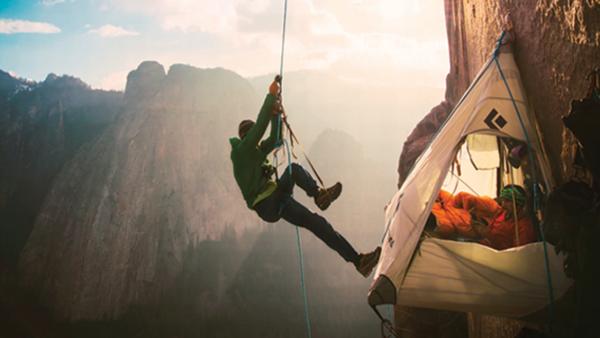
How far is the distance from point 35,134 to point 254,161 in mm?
41594

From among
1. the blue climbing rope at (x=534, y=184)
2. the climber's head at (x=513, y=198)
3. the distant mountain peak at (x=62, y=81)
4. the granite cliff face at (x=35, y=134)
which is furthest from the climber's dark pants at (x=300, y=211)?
the distant mountain peak at (x=62, y=81)

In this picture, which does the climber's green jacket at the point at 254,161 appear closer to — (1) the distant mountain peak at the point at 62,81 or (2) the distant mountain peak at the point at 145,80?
(2) the distant mountain peak at the point at 145,80

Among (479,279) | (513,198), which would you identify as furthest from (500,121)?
(479,279)

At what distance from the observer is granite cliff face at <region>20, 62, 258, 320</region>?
103 feet

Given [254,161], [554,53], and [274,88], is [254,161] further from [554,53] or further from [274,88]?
[554,53]

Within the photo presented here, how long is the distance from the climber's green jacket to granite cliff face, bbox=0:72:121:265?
3782cm

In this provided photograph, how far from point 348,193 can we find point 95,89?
3392 centimetres

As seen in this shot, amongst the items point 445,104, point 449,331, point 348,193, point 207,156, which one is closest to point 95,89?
point 207,156

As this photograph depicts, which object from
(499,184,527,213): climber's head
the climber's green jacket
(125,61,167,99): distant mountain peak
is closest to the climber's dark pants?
the climber's green jacket

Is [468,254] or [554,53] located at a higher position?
[554,53]

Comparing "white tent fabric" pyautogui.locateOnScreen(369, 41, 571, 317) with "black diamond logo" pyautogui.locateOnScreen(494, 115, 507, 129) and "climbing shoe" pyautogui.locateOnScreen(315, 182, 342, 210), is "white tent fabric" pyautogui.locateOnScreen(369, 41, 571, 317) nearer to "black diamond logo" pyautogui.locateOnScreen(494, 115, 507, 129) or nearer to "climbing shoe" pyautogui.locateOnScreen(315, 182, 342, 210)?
"black diamond logo" pyautogui.locateOnScreen(494, 115, 507, 129)

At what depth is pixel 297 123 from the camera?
6975cm

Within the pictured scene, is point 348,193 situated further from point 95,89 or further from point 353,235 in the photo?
point 95,89

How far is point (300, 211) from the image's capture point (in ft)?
12.7
